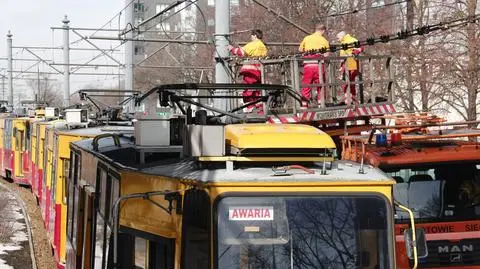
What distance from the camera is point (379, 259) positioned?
5.23 m

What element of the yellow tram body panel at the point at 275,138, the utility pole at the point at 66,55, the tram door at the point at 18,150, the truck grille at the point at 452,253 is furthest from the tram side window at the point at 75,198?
the utility pole at the point at 66,55

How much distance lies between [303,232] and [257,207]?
32 centimetres

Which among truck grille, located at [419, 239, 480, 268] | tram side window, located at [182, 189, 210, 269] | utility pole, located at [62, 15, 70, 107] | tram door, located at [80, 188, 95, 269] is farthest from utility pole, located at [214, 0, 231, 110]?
utility pole, located at [62, 15, 70, 107]

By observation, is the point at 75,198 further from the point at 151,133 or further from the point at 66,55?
the point at 66,55

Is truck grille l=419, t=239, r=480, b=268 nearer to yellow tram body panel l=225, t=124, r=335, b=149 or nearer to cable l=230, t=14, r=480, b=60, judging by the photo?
cable l=230, t=14, r=480, b=60

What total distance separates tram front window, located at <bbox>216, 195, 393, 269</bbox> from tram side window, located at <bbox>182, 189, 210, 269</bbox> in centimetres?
8

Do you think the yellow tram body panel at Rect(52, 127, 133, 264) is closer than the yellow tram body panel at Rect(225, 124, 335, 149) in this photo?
No

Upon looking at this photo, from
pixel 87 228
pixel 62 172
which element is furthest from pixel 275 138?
pixel 62 172

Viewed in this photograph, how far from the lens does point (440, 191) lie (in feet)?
29.0

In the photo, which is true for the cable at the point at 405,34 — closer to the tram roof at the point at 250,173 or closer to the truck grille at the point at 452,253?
the truck grille at the point at 452,253

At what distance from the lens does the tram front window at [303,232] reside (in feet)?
16.5

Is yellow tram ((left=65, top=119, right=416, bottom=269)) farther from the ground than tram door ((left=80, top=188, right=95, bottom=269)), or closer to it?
farther from the ground

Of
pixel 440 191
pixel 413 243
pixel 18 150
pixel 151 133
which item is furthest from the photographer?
pixel 18 150

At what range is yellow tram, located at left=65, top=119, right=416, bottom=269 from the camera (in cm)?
504
